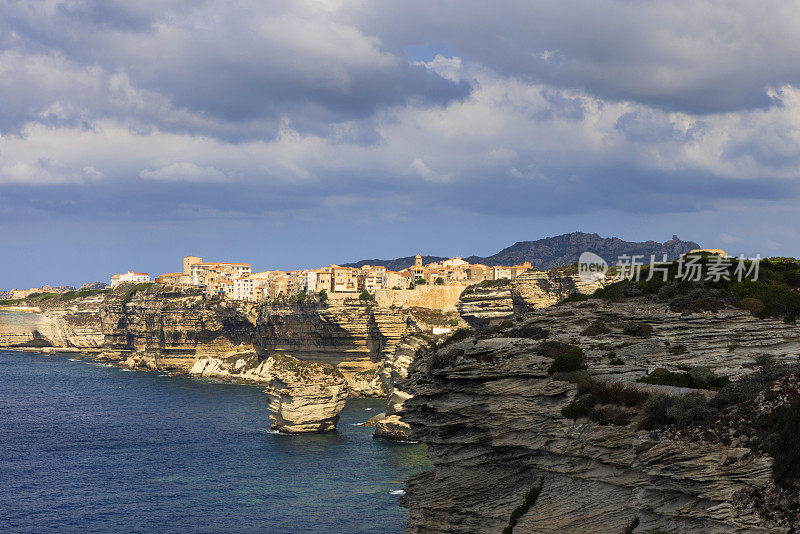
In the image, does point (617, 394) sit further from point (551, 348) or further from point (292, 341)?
point (292, 341)

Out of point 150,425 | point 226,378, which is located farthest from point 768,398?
point 226,378

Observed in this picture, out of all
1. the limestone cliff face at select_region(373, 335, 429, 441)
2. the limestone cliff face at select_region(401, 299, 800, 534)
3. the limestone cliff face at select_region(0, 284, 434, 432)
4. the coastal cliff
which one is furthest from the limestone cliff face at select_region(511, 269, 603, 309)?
the limestone cliff face at select_region(401, 299, 800, 534)

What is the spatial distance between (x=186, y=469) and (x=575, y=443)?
52.1m

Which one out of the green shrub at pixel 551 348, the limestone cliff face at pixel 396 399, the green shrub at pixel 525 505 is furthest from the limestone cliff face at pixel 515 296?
the green shrub at pixel 525 505

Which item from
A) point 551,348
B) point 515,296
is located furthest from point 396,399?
point 551,348

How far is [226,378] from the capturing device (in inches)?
6093

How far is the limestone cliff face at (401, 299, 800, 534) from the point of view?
80.6 ft

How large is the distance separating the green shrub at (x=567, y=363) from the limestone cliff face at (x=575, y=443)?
0.54 m

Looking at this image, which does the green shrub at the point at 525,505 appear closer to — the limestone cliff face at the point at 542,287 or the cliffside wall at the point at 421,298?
the limestone cliff face at the point at 542,287

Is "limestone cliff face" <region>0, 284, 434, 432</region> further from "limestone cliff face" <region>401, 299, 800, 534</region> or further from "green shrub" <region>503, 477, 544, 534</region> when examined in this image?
"green shrub" <region>503, 477, 544, 534</region>

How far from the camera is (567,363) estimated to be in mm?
35281

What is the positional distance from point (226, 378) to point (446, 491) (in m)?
124

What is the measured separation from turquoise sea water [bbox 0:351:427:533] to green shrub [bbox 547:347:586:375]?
2358cm

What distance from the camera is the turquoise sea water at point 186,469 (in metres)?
55.6
